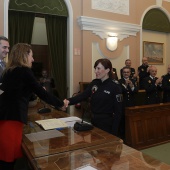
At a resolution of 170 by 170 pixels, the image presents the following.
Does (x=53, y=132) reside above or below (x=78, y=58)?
below

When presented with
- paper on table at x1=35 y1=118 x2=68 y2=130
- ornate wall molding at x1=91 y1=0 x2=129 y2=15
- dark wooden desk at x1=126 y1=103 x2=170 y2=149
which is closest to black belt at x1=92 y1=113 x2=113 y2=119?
paper on table at x1=35 y1=118 x2=68 y2=130

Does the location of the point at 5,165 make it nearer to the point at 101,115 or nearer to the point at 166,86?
the point at 101,115

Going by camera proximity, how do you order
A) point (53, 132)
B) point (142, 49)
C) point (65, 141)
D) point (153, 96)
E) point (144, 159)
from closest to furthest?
point (144, 159) → point (65, 141) → point (53, 132) → point (153, 96) → point (142, 49)

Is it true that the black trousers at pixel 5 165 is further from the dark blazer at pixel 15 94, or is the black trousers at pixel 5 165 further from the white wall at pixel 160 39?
the white wall at pixel 160 39

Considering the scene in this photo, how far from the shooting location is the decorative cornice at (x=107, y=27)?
246 inches

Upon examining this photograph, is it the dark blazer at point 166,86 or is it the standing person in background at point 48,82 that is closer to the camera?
the dark blazer at point 166,86

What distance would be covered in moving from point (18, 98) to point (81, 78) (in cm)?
458

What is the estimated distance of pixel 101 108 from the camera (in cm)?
249

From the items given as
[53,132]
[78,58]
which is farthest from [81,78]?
[53,132]

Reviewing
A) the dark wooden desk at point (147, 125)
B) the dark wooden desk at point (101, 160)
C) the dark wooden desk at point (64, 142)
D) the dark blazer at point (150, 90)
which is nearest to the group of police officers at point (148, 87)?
the dark blazer at point (150, 90)

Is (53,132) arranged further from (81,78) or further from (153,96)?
(81,78)

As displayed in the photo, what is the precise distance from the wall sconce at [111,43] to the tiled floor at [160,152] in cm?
358

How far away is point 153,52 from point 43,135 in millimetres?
7244

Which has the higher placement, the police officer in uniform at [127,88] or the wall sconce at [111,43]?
the wall sconce at [111,43]
